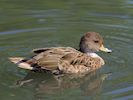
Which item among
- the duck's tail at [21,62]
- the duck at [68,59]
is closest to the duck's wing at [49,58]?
the duck at [68,59]

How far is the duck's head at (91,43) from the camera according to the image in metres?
10.5

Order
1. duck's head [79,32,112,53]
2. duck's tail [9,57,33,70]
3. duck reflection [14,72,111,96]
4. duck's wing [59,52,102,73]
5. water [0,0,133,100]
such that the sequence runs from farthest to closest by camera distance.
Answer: duck's head [79,32,112,53] < duck's wing [59,52,102,73] < duck's tail [9,57,33,70] < duck reflection [14,72,111,96] < water [0,0,133,100]

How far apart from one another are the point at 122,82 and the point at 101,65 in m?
1.06

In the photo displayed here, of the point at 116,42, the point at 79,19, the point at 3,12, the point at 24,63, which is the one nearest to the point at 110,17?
the point at 79,19

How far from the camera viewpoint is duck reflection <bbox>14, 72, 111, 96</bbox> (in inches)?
372

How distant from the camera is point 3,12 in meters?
13.0

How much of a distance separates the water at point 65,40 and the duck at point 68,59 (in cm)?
16

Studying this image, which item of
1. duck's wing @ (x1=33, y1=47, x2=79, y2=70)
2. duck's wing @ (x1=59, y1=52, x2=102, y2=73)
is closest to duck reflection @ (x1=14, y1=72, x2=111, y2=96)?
duck's wing @ (x1=59, y1=52, x2=102, y2=73)

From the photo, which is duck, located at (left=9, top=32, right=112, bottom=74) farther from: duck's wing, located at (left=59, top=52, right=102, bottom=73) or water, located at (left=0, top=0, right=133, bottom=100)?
water, located at (left=0, top=0, right=133, bottom=100)

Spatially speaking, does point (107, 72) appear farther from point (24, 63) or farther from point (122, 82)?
point (24, 63)

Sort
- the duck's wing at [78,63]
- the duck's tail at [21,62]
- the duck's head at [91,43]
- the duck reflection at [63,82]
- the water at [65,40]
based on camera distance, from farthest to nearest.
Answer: the duck's head at [91,43] → the duck's wing at [78,63] → the duck's tail at [21,62] → the duck reflection at [63,82] → the water at [65,40]

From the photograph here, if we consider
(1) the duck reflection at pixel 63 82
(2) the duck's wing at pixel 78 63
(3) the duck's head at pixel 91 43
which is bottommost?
(1) the duck reflection at pixel 63 82

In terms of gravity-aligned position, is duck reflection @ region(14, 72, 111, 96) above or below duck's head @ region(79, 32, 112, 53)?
below

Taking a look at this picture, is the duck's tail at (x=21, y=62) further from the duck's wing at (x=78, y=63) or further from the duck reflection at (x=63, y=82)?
the duck's wing at (x=78, y=63)
